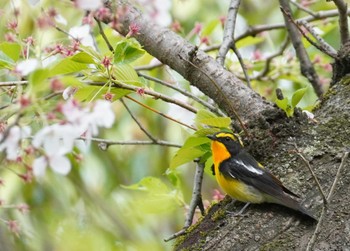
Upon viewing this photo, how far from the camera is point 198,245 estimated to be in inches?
83.6

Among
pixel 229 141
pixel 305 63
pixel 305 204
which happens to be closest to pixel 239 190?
pixel 229 141

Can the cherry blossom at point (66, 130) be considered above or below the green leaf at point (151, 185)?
above

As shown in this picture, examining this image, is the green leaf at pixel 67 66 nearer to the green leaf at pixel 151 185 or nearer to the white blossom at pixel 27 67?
the white blossom at pixel 27 67

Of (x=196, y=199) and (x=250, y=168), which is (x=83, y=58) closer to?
(x=250, y=168)

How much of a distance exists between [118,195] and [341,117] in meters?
2.95

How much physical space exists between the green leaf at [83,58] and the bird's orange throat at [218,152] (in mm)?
623

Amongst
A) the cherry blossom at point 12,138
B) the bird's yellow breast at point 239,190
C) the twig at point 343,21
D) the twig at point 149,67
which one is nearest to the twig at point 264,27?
the twig at point 149,67

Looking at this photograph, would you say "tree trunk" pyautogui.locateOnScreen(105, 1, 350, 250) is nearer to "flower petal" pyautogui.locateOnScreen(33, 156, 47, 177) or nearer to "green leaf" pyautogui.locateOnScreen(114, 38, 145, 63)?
"green leaf" pyautogui.locateOnScreen(114, 38, 145, 63)

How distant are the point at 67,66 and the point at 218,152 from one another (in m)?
0.79

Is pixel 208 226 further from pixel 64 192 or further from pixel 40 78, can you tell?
pixel 64 192

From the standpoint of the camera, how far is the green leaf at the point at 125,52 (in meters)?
2.23

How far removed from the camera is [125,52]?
2.25 m

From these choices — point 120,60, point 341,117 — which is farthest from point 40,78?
point 341,117

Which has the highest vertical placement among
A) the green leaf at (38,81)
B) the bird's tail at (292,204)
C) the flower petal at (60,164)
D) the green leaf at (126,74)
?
the green leaf at (38,81)
